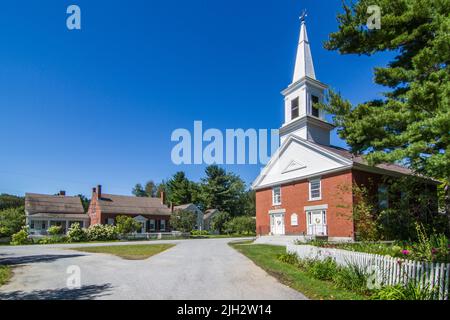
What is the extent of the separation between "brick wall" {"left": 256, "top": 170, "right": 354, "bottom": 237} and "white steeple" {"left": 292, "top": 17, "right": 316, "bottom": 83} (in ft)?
32.1

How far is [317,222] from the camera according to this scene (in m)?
24.4

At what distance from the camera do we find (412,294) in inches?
274

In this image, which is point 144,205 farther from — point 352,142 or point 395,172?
point 352,142

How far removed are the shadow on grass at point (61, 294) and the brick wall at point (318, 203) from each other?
14762 millimetres

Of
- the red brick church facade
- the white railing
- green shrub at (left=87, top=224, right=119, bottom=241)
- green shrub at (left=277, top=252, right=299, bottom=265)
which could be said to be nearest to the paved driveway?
green shrub at (left=277, top=252, right=299, bottom=265)

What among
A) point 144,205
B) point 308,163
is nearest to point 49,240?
point 144,205

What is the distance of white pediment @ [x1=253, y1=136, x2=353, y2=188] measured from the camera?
77.6ft

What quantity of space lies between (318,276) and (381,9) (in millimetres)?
10672

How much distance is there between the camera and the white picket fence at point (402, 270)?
264 inches

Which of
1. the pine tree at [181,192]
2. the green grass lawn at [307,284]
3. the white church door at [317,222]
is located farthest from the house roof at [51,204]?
the green grass lawn at [307,284]

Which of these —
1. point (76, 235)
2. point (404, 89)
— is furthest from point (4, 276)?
point (76, 235)

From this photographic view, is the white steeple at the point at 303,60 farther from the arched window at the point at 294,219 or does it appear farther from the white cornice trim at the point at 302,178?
the arched window at the point at 294,219

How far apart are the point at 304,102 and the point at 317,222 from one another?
34.3 ft

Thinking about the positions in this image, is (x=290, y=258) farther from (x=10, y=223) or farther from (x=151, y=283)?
(x=10, y=223)
